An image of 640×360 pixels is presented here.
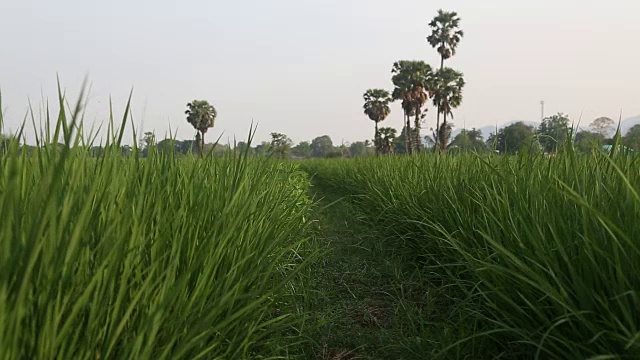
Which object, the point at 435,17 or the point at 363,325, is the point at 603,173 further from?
the point at 435,17

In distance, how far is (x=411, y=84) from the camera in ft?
125

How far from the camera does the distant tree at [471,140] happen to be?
378 cm

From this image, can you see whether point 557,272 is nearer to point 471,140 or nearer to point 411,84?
point 471,140

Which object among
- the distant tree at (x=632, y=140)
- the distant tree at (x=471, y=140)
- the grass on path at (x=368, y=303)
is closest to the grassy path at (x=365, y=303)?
the grass on path at (x=368, y=303)

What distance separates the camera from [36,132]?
1591mm

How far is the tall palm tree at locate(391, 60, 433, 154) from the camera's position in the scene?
124 feet

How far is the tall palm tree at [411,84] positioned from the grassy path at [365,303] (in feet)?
113

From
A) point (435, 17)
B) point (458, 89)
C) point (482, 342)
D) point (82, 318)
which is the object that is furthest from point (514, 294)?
point (435, 17)

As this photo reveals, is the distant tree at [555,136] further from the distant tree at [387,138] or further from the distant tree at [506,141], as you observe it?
the distant tree at [387,138]

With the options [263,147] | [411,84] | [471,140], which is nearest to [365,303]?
[263,147]

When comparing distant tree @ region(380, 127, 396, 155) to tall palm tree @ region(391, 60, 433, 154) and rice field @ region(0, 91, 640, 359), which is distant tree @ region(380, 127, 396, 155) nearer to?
tall palm tree @ region(391, 60, 433, 154)

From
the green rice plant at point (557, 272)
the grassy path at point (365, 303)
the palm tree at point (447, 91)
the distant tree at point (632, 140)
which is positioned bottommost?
the grassy path at point (365, 303)

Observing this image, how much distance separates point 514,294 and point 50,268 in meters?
1.44

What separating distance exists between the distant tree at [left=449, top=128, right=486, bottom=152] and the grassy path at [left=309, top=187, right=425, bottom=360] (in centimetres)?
112
